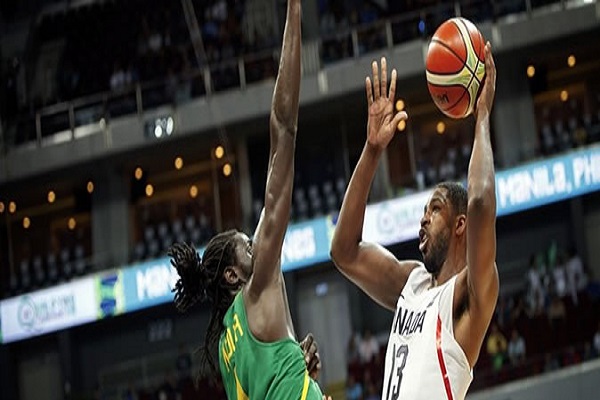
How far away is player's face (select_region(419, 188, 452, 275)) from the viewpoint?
4883 mm

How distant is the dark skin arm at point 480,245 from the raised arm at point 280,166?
2.27 feet

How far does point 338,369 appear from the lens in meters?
22.7

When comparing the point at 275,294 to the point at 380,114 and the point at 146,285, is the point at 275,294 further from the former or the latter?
the point at 146,285

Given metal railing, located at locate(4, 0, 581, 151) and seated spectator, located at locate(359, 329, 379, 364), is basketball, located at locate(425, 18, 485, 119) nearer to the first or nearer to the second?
seated spectator, located at locate(359, 329, 379, 364)

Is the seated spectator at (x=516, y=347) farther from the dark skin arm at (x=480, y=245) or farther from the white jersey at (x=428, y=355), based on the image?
the dark skin arm at (x=480, y=245)

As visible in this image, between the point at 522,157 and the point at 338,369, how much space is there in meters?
5.21

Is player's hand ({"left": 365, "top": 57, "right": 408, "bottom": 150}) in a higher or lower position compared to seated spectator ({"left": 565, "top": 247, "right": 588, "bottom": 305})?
higher

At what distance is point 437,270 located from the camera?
16.3 ft

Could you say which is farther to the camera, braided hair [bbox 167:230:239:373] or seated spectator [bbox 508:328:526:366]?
seated spectator [bbox 508:328:526:366]

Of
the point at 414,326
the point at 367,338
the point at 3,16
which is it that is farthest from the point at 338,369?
the point at 414,326

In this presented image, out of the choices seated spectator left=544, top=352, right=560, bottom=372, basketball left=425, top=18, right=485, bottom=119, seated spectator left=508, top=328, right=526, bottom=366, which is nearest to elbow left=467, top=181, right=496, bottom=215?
basketball left=425, top=18, right=485, bottom=119

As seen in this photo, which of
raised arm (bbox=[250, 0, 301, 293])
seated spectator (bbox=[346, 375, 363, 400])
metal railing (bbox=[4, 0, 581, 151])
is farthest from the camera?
metal railing (bbox=[4, 0, 581, 151])

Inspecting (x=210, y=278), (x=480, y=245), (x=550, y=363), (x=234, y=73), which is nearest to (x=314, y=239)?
(x=234, y=73)

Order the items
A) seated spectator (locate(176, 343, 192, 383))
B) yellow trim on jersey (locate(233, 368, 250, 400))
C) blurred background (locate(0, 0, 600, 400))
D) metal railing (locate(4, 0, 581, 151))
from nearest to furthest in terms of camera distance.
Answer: yellow trim on jersey (locate(233, 368, 250, 400))
blurred background (locate(0, 0, 600, 400))
seated spectator (locate(176, 343, 192, 383))
metal railing (locate(4, 0, 581, 151))
